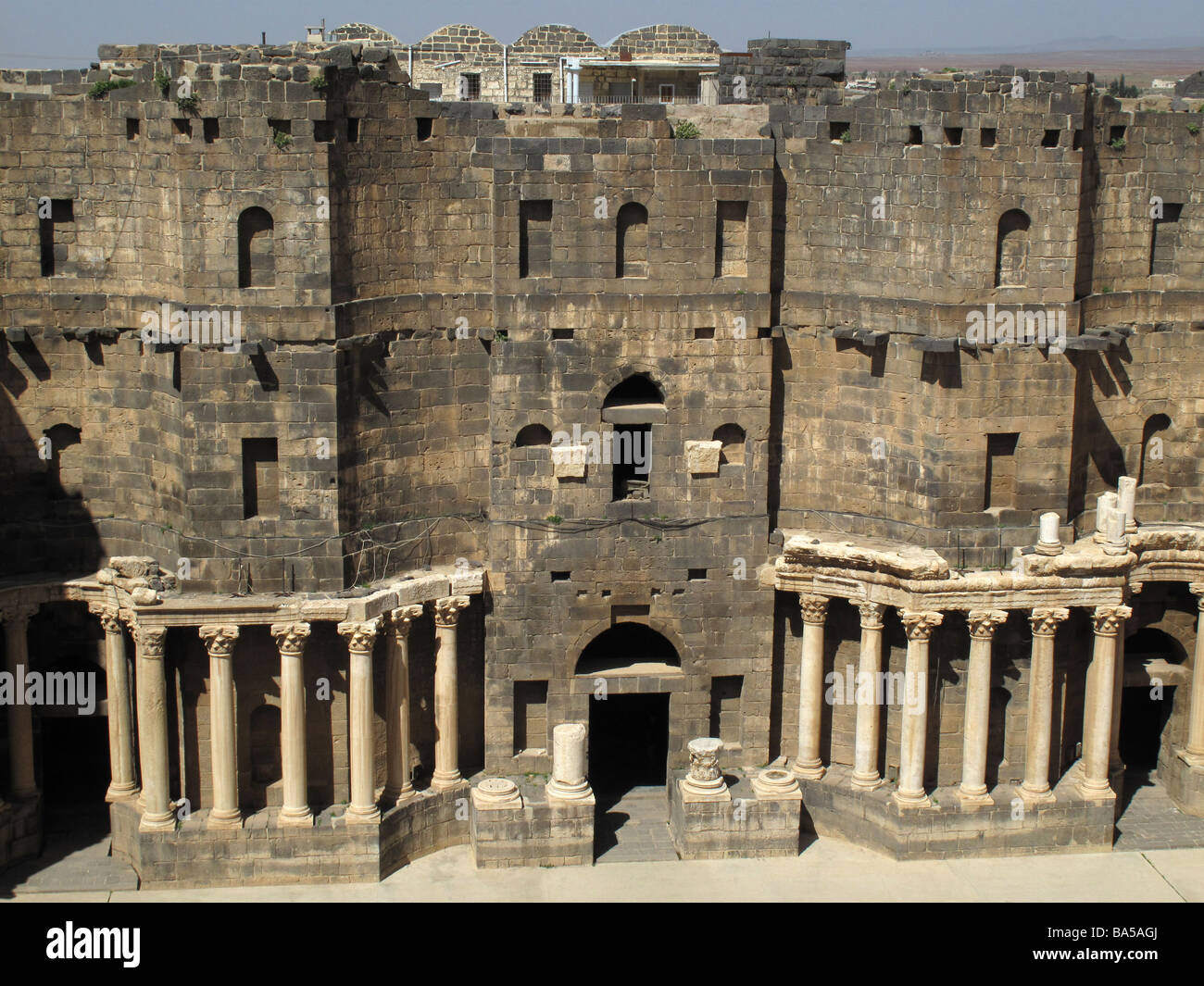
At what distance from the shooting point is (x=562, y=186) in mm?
35562

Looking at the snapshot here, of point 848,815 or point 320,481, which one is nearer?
point 320,481

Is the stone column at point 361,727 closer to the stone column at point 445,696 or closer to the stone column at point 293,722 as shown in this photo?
the stone column at point 293,722

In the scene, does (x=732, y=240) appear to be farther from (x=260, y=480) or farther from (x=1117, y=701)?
(x=1117, y=701)

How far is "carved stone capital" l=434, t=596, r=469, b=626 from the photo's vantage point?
36250mm

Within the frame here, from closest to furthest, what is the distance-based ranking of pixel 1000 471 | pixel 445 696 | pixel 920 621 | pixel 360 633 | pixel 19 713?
pixel 360 633
pixel 920 621
pixel 19 713
pixel 1000 471
pixel 445 696

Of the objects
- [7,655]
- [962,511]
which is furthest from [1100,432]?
[7,655]

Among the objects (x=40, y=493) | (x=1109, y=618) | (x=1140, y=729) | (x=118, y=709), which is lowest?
(x=1140, y=729)

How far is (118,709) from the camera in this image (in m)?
36.1

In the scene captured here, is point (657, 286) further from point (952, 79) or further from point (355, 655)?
→ point (355, 655)

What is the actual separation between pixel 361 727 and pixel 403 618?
2277 millimetres

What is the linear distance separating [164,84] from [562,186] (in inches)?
305

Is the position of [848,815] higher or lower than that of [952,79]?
lower

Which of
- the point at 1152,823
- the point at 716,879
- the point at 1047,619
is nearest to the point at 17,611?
the point at 716,879

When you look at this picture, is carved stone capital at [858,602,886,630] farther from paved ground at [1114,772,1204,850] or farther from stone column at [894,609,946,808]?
paved ground at [1114,772,1204,850]
